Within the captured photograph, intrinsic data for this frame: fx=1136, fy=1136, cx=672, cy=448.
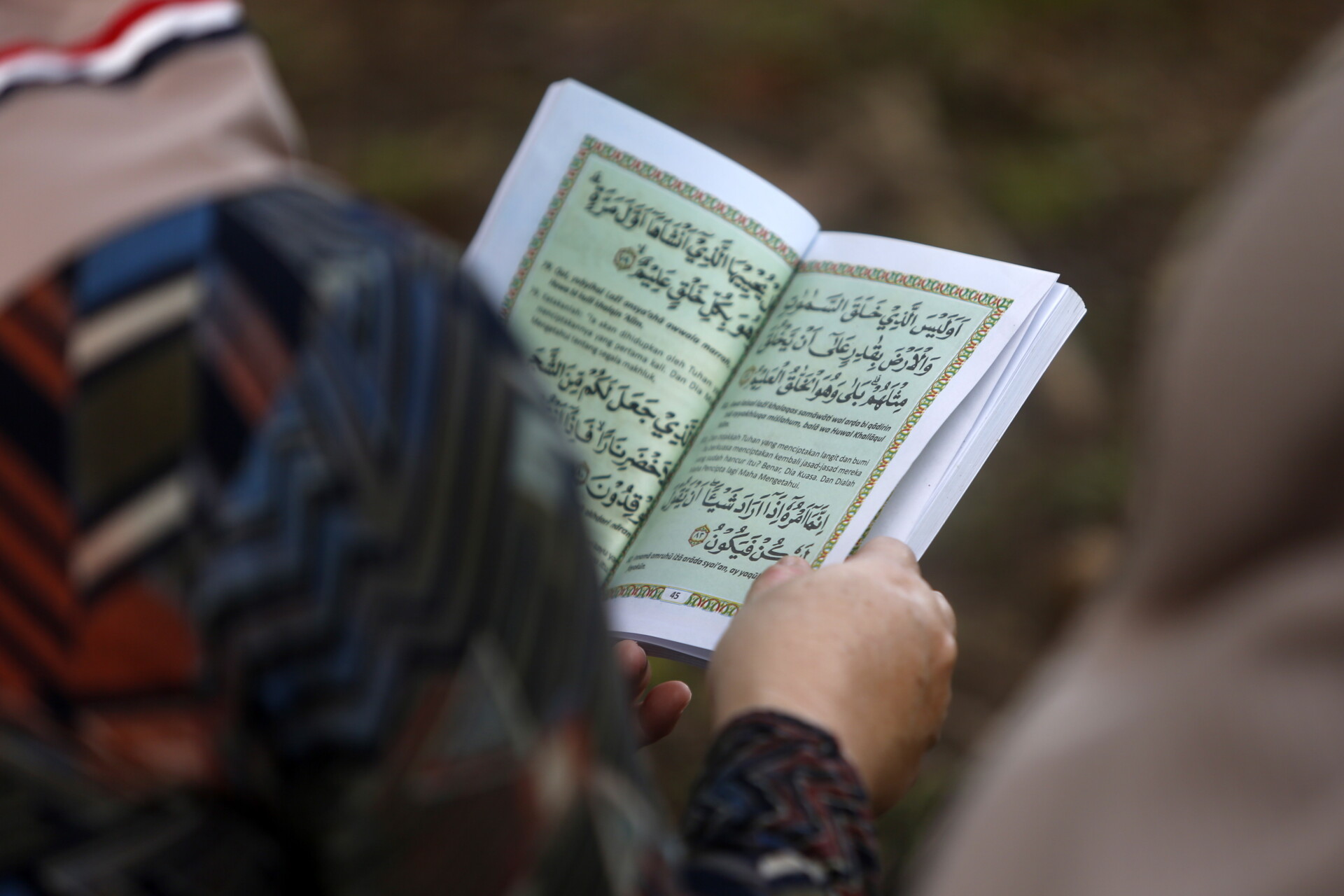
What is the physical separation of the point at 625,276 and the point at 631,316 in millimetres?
33

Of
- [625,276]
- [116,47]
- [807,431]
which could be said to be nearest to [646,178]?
[625,276]

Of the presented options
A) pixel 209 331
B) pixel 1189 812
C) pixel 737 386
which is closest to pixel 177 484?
pixel 209 331

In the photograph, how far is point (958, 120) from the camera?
116 inches

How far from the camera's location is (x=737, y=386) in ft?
2.91

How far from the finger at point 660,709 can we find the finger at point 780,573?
0.11m

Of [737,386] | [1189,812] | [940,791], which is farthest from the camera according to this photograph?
[940,791]

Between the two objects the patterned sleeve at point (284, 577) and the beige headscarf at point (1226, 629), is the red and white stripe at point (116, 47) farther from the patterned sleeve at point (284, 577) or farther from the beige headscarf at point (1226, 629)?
the beige headscarf at point (1226, 629)

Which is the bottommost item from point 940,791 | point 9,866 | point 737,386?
point 940,791

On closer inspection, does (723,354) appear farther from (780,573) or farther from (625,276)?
(780,573)

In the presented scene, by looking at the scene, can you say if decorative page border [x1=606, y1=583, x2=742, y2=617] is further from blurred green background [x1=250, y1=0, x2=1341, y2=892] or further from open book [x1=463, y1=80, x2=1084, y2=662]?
blurred green background [x1=250, y1=0, x2=1341, y2=892]

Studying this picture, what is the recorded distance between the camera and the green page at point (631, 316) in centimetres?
87

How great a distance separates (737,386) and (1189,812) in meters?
0.63

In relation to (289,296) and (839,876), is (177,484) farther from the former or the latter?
(839,876)

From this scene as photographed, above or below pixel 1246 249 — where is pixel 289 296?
below
